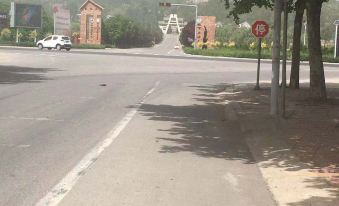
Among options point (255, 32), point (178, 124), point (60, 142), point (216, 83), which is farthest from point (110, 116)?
point (216, 83)

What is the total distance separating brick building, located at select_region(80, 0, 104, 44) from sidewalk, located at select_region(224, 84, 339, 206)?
296 feet

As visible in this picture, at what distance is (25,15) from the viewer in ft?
331

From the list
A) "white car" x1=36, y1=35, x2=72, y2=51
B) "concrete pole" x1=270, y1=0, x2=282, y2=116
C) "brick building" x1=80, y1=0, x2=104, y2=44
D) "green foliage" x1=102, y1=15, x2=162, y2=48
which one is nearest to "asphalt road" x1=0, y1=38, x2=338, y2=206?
"concrete pole" x1=270, y1=0, x2=282, y2=116

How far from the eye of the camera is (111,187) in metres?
7.57

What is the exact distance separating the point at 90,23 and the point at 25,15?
11986 millimetres

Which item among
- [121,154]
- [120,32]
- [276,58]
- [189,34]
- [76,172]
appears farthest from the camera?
[120,32]

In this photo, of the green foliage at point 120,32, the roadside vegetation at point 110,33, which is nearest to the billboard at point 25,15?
the roadside vegetation at point 110,33

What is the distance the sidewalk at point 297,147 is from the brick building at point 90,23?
90.1 metres

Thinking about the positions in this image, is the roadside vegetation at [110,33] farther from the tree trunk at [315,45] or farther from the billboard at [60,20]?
the tree trunk at [315,45]

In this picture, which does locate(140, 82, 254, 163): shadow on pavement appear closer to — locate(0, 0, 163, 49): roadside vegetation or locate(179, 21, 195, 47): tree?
locate(0, 0, 163, 49): roadside vegetation

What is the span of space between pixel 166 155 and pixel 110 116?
200 inches

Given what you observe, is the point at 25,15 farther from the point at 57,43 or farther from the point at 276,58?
the point at 276,58

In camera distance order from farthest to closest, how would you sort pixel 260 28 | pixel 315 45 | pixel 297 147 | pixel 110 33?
pixel 110 33, pixel 260 28, pixel 315 45, pixel 297 147

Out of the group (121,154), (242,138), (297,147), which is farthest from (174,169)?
(242,138)
